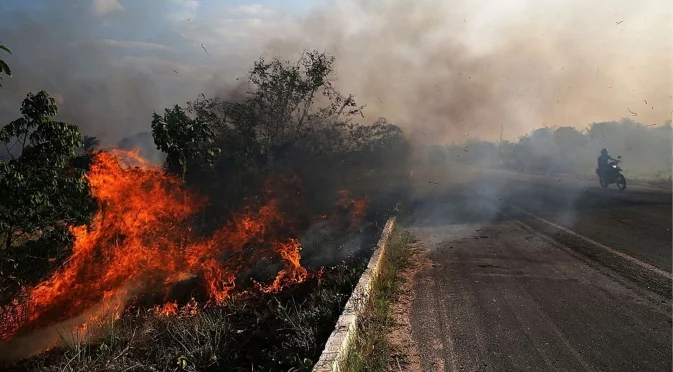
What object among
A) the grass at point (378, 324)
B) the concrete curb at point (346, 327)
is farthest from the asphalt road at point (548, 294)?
the concrete curb at point (346, 327)

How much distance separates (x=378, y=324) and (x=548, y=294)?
2.61 m

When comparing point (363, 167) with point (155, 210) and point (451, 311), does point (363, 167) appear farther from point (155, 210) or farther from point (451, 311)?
point (451, 311)

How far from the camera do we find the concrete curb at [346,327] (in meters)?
3.47

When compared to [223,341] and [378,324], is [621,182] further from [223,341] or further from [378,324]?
[223,341]

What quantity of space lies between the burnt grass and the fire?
92 centimetres

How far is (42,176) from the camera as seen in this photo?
6191 mm

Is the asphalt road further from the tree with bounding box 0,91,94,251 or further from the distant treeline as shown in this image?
the distant treeline

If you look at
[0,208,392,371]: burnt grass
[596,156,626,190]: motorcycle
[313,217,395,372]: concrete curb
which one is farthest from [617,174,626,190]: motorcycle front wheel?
[0,208,392,371]: burnt grass

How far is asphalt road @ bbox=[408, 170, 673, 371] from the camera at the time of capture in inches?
155

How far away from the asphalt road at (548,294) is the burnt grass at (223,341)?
1185 millimetres

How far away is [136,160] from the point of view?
9117 mm

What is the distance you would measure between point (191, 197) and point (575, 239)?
32.7ft

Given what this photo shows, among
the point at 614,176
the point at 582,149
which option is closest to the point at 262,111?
the point at 614,176

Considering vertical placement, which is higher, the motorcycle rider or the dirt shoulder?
the motorcycle rider
